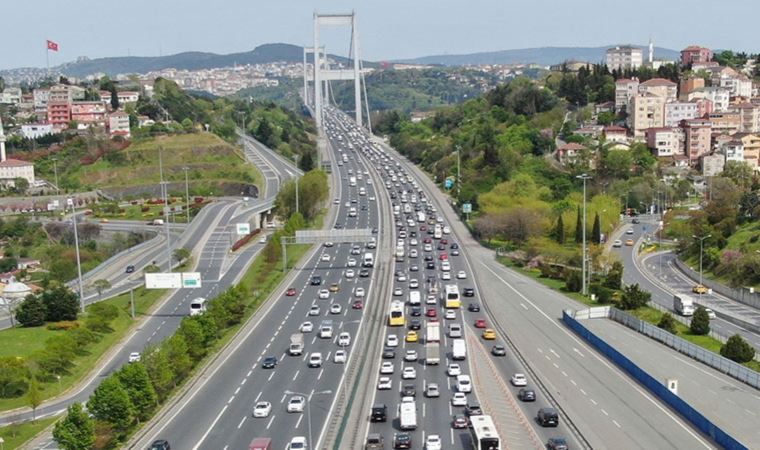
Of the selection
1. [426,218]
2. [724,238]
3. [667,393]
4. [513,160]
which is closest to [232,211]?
[426,218]

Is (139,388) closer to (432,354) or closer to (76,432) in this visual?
(76,432)

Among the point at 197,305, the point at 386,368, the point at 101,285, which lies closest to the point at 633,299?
the point at 386,368

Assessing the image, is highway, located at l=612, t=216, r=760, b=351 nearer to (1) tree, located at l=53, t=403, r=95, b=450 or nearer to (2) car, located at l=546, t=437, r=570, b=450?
(2) car, located at l=546, t=437, r=570, b=450

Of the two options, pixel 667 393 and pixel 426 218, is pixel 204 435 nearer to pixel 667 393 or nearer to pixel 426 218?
pixel 667 393

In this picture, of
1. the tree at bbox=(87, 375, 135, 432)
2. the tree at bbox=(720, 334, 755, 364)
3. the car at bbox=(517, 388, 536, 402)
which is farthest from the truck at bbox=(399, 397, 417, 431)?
the tree at bbox=(720, 334, 755, 364)

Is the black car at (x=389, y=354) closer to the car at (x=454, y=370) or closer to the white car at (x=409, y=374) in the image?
the white car at (x=409, y=374)

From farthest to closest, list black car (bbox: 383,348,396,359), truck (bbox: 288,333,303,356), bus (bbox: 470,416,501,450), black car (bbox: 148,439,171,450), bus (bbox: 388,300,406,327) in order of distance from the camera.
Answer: bus (bbox: 388,300,406,327), truck (bbox: 288,333,303,356), black car (bbox: 383,348,396,359), black car (bbox: 148,439,171,450), bus (bbox: 470,416,501,450)

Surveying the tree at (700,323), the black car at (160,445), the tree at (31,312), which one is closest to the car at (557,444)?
the black car at (160,445)
